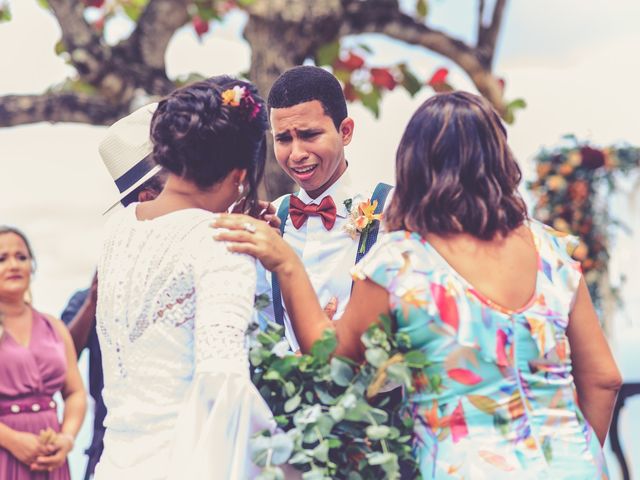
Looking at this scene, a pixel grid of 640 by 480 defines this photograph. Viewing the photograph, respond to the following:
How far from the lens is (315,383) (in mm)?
2232

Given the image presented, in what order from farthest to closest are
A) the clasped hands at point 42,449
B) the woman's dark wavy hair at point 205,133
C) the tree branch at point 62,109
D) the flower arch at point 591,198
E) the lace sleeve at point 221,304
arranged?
the flower arch at point 591,198
the tree branch at point 62,109
the clasped hands at point 42,449
the woman's dark wavy hair at point 205,133
the lace sleeve at point 221,304

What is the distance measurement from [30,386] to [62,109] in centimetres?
207

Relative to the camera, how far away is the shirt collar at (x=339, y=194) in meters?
3.11

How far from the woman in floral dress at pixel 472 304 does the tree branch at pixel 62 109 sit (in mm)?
4118

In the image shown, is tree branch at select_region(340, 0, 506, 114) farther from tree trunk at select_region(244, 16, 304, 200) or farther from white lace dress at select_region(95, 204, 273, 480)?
white lace dress at select_region(95, 204, 273, 480)

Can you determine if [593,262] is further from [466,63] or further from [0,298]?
[0,298]

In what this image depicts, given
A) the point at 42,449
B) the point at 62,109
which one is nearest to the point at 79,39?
the point at 62,109

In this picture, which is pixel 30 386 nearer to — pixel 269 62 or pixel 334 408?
pixel 269 62

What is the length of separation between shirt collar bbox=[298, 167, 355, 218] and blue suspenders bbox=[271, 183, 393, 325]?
0.22 ft

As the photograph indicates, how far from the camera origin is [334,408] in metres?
2.15

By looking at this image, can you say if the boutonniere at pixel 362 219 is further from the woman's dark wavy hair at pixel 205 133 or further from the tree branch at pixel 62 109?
the tree branch at pixel 62 109

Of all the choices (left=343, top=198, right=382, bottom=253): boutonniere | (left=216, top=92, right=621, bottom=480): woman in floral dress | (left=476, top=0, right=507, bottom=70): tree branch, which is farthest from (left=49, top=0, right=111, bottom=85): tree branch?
(left=216, top=92, right=621, bottom=480): woman in floral dress

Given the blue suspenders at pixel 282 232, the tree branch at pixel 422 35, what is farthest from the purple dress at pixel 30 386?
the tree branch at pixel 422 35

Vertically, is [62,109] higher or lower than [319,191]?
lower
